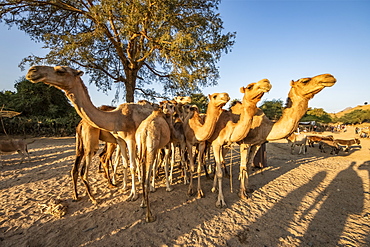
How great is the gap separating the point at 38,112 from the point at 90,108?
71.4 feet

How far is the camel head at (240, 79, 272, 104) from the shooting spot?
3.27 metres

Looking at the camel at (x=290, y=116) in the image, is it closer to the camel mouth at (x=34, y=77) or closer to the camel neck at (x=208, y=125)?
the camel neck at (x=208, y=125)

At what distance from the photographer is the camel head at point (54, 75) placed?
2.98m

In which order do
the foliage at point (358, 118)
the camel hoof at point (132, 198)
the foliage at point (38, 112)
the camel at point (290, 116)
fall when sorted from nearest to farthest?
1. the camel at point (290, 116)
2. the camel hoof at point (132, 198)
3. the foliage at point (38, 112)
4. the foliage at point (358, 118)

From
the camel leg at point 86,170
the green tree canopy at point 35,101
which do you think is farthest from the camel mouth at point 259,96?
the green tree canopy at point 35,101

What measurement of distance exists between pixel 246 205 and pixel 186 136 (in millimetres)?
2586

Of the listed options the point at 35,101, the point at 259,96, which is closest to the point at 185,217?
the point at 259,96

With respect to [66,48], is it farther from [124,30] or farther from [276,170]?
[276,170]

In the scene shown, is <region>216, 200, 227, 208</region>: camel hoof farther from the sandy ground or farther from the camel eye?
the camel eye

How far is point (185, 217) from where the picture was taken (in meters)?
3.95

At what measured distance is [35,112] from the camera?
19.2m

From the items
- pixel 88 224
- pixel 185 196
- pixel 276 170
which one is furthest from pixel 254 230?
pixel 276 170

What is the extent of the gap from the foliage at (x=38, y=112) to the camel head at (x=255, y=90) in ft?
65.4

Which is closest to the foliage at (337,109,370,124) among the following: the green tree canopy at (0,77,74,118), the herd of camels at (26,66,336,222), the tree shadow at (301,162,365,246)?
the tree shadow at (301,162,365,246)
